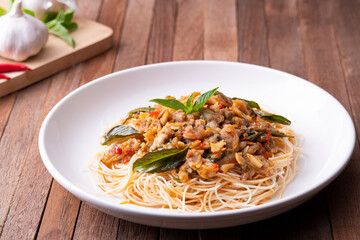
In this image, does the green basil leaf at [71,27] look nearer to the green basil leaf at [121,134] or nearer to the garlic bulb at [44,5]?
the garlic bulb at [44,5]

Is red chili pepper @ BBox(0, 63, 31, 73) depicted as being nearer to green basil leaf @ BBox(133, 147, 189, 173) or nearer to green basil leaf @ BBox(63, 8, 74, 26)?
green basil leaf @ BBox(63, 8, 74, 26)

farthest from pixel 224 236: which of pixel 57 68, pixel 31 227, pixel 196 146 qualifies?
pixel 57 68

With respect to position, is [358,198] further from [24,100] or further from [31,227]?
[24,100]

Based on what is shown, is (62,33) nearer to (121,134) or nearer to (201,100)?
(121,134)

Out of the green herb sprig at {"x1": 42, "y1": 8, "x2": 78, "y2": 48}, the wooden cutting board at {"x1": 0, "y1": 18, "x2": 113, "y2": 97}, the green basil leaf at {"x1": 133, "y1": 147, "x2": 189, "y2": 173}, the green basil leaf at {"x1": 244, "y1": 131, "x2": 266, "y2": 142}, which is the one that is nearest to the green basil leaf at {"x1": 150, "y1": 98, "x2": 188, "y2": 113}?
the green basil leaf at {"x1": 133, "y1": 147, "x2": 189, "y2": 173}

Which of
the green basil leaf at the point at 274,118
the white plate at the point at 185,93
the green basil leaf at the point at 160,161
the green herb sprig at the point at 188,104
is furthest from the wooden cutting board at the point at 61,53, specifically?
the green basil leaf at the point at 274,118
